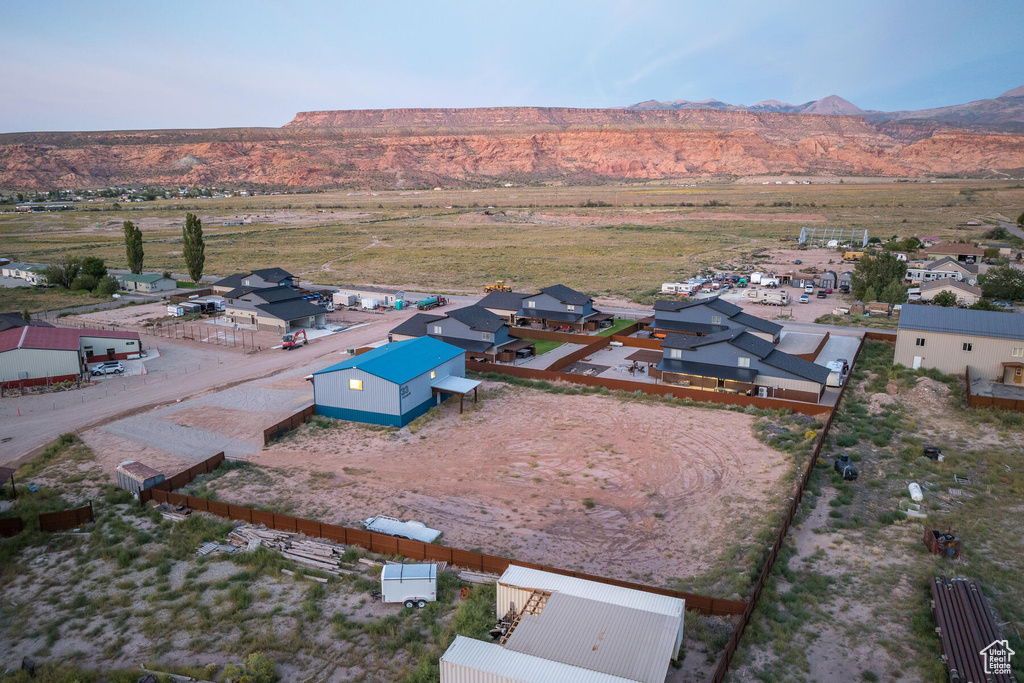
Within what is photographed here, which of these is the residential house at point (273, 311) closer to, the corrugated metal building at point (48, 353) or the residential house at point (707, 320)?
the corrugated metal building at point (48, 353)

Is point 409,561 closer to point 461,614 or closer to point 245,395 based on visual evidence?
point 461,614

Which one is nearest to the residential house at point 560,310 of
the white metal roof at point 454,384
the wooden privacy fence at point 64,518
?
the white metal roof at point 454,384

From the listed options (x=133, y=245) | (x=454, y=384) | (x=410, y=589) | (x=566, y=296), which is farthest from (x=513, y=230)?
(x=410, y=589)

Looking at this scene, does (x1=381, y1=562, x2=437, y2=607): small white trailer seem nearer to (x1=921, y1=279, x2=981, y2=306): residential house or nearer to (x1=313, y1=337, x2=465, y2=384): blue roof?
(x1=313, y1=337, x2=465, y2=384): blue roof

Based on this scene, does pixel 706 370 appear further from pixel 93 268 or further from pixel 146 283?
pixel 93 268

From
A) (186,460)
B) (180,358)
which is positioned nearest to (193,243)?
(180,358)

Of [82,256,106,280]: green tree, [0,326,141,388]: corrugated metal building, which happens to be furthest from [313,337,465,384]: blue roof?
[82,256,106,280]: green tree

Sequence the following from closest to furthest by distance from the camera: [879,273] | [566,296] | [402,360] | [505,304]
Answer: [402,360] < [566,296] < [505,304] < [879,273]
